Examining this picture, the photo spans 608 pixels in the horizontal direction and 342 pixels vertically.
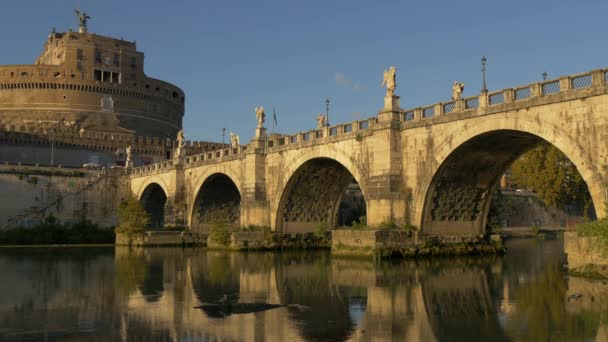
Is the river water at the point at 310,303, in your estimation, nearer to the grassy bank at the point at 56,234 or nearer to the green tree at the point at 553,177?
the green tree at the point at 553,177

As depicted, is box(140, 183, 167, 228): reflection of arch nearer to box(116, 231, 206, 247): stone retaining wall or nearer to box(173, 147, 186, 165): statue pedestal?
box(173, 147, 186, 165): statue pedestal

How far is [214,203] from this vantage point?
57.4m

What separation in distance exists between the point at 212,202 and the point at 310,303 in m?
40.5

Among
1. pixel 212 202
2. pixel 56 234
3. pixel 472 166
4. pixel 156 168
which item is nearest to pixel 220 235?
pixel 212 202

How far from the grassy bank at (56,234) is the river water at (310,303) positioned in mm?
31295

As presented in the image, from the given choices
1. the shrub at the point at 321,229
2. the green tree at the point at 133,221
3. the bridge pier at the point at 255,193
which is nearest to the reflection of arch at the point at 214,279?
the bridge pier at the point at 255,193

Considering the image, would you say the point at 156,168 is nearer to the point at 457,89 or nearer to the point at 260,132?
the point at 260,132

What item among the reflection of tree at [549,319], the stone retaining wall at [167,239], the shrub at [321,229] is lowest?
the reflection of tree at [549,319]

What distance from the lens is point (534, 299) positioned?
1812cm

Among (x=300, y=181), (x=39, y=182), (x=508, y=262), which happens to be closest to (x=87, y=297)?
(x=508, y=262)

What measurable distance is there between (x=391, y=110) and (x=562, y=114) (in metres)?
10.1

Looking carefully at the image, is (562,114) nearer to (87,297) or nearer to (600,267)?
(600,267)

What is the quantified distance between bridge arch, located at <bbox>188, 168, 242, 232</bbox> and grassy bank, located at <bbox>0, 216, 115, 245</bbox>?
11682 millimetres

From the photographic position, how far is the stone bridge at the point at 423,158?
79.4 feet
